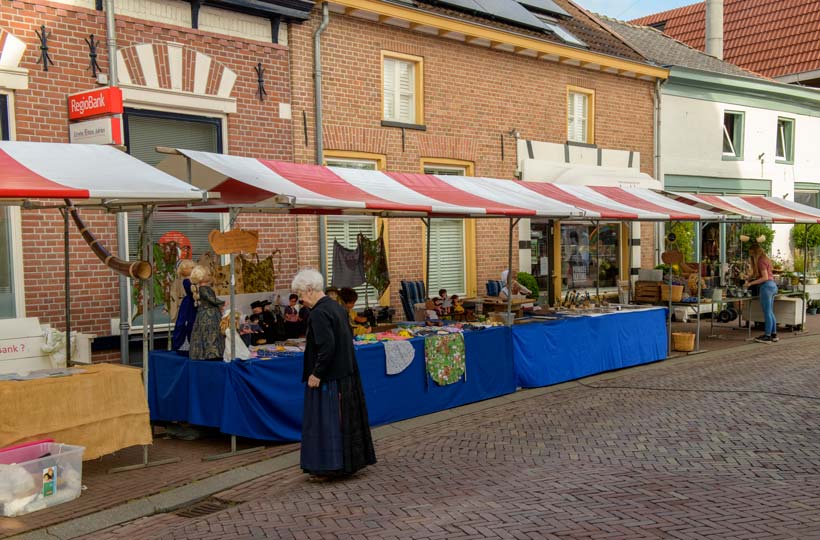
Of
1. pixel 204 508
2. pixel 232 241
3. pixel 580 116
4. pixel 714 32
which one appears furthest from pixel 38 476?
pixel 714 32

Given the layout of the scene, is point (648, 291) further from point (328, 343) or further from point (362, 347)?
point (328, 343)

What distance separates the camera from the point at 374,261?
11484 mm

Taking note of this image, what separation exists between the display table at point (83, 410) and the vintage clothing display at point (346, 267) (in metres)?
4.30

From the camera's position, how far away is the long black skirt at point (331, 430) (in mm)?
6449

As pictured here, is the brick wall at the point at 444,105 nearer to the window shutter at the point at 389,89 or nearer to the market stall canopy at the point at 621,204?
the window shutter at the point at 389,89

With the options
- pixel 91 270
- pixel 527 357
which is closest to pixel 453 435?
pixel 527 357

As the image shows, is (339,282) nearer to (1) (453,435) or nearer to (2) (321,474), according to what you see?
(1) (453,435)

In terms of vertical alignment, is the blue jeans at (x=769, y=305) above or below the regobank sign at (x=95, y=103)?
below

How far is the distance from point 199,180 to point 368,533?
4478 millimetres

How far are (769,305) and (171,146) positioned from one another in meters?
10.4

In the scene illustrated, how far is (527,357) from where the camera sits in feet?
33.8

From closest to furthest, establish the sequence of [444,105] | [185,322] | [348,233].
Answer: [185,322] → [348,233] → [444,105]

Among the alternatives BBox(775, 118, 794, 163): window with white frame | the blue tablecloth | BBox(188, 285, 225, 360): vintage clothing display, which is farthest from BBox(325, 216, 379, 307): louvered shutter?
BBox(775, 118, 794, 163): window with white frame

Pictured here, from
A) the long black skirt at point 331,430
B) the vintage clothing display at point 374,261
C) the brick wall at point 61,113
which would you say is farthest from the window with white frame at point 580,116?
the long black skirt at point 331,430
